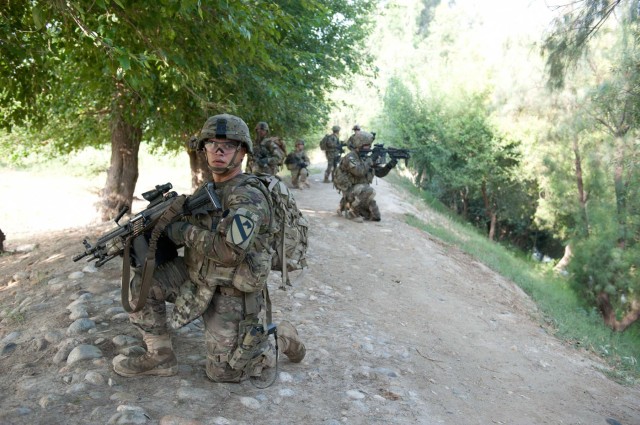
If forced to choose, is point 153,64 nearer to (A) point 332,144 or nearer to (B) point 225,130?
(B) point 225,130

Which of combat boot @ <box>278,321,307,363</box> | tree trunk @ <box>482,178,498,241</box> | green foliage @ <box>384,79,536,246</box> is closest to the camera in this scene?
combat boot @ <box>278,321,307,363</box>


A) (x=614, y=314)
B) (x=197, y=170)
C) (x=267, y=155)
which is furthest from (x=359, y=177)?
(x=614, y=314)

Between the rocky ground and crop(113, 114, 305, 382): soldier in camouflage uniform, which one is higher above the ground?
crop(113, 114, 305, 382): soldier in camouflage uniform

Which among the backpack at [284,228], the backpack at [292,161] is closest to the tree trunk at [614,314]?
the backpack at [292,161]

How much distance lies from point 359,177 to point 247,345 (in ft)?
25.7

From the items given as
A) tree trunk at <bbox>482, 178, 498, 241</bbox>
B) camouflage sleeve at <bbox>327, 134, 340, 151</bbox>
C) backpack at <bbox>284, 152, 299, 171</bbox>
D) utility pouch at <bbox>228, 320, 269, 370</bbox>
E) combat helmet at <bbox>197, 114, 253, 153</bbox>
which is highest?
combat helmet at <bbox>197, 114, 253, 153</bbox>

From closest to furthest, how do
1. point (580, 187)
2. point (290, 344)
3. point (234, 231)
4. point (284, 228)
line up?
point (234, 231), point (284, 228), point (290, 344), point (580, 187)

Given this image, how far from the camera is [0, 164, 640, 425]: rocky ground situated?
343 cm

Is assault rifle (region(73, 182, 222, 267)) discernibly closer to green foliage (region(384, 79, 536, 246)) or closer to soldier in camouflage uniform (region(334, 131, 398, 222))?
soldier in camouflage uniform (region(334, 131, 398, 222))

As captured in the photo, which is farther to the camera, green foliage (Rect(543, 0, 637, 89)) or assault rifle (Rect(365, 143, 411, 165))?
assault rifle (Rect(365, 143, 411, 165))

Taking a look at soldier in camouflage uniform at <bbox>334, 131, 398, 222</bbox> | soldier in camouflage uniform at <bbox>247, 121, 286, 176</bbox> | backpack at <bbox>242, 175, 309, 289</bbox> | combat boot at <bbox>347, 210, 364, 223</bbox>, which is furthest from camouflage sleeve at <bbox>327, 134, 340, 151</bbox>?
backpack at <bbox>242, 175, 309, 289</bbox>

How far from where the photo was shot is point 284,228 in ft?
12.8

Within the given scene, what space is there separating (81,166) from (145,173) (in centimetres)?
322

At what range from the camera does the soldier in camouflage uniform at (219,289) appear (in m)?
3.53
